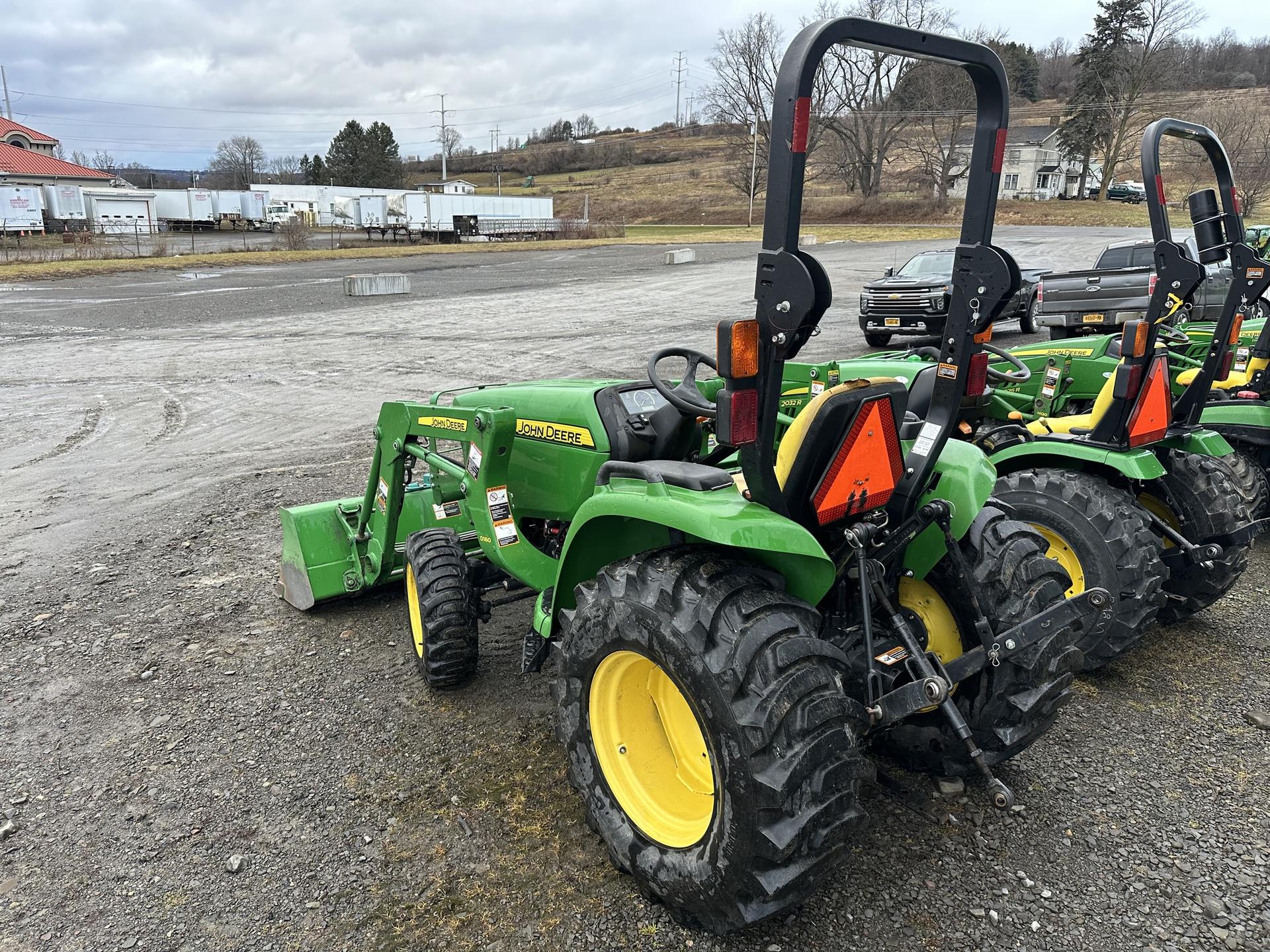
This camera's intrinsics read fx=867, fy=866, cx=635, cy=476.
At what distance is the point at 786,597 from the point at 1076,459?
8.31 feet

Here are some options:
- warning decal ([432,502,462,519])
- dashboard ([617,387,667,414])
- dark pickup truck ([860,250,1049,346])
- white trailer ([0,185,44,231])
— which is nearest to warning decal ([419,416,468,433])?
warning decal ([432,502,462,519])

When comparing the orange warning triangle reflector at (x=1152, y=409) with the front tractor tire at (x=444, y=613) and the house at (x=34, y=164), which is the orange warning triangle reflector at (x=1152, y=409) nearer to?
the front tractor tire at (x=444, y=613)

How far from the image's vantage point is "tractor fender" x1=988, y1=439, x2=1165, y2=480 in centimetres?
397

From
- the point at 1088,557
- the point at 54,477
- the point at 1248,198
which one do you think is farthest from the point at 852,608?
the point at 1248,198

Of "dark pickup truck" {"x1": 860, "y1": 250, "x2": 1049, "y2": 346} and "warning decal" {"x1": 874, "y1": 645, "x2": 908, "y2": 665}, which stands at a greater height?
"dark pickup truck" {"x1": 860, "y1": 250, "x2": 1049, "y2": 346}

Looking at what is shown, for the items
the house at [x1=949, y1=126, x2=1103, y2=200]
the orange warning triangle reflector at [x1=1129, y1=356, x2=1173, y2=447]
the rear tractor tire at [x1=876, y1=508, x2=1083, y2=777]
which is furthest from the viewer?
the house at [x1=949, y1=126, x2=1103, y2=200]

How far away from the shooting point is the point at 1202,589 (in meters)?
4.38

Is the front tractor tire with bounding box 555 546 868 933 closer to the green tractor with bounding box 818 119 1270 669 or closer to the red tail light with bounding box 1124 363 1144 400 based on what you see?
the green tractor with bounding box 818 119 1270 669

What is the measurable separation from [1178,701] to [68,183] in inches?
2591

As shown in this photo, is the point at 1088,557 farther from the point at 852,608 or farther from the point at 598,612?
the point at 598,612

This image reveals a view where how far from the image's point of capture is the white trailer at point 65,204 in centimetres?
4519

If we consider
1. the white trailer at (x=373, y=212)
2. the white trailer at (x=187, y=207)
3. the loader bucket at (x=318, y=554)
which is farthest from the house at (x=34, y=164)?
the loader bucket at (x=318, y=554)

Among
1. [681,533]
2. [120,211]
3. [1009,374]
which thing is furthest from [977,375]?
[120,211]

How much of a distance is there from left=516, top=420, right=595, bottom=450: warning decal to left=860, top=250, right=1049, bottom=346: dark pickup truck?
1098 centimetres
